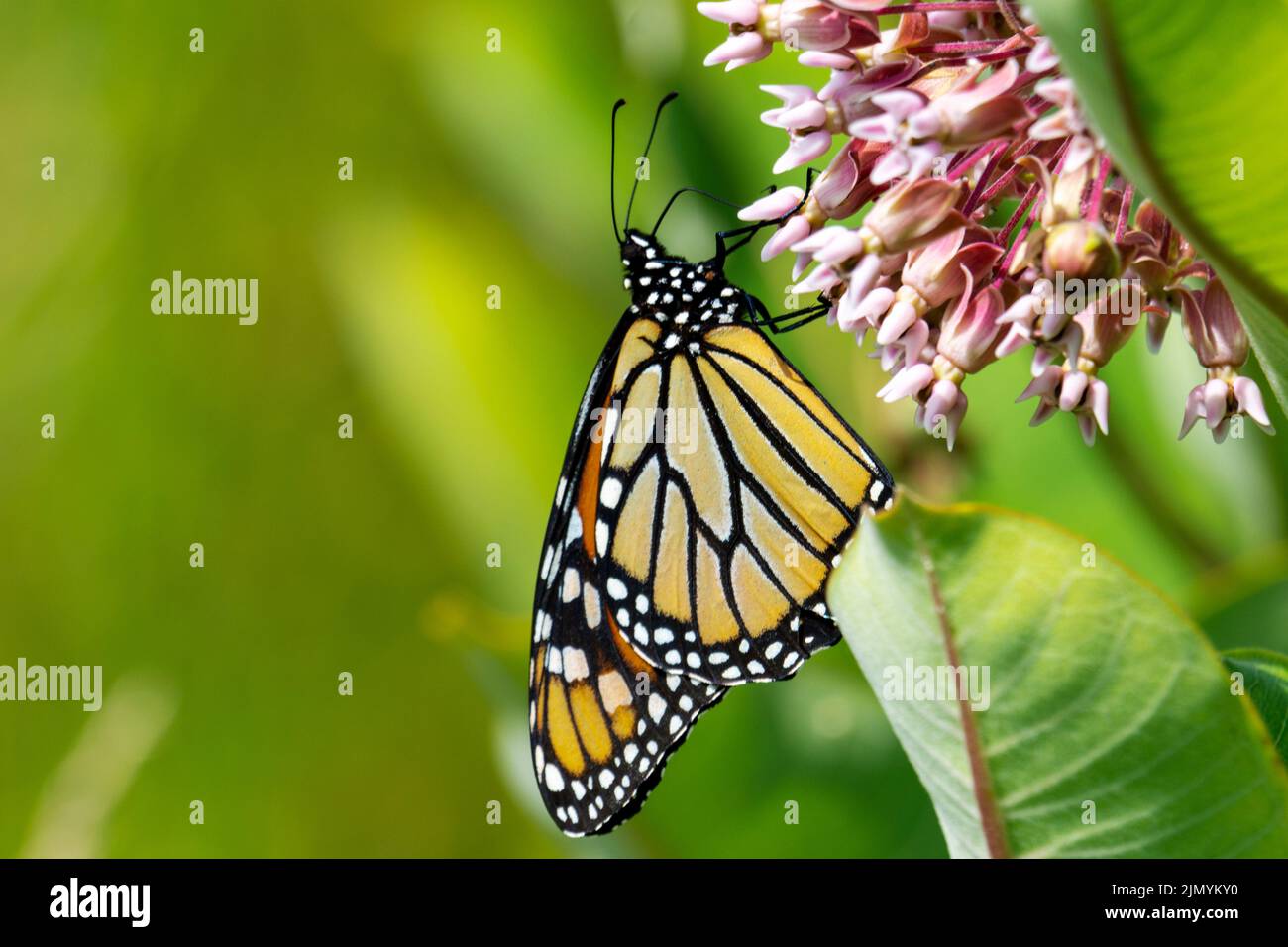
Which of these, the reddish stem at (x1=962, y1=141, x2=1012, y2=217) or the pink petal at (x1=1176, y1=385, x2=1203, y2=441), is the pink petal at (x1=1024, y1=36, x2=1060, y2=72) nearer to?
the reddish stem at (x1=962, y1=141, x2=1012, y2=217)

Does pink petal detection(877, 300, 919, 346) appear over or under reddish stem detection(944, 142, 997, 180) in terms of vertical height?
under

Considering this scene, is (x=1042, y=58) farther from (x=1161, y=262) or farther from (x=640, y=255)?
(x=640, y=255)

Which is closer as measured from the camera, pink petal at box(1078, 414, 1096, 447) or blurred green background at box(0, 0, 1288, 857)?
pink petal at box(1078, 414, 1096, 447)

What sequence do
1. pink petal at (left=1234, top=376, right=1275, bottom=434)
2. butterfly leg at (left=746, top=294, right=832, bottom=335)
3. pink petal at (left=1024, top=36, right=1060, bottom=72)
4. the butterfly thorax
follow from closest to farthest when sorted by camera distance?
pink petal at (left=1024, top=36, right=1060, bottom=72) < pink petal at (left=1234, top=376, right=1275, bottom=434) < butterfly leg at (left=746, top=294, right=832, bottom=335) < the butterfly thorax

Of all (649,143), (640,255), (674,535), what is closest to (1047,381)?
(674,535)

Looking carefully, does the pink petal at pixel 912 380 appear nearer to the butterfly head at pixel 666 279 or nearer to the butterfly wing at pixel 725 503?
the butterfly wing at pixel 725 503

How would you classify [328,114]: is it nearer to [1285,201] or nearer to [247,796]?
[247,796]

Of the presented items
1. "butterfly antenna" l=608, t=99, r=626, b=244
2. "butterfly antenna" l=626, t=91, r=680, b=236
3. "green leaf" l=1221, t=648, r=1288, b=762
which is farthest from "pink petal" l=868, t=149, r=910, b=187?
"butterfly antenna" l=608, t=99, r=626, b=244

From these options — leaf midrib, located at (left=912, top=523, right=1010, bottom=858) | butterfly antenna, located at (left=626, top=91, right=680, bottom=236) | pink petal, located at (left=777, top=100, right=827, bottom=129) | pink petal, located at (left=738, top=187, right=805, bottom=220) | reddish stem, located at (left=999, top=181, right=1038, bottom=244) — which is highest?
butterfly antenna, located at (left=626, top=91, right=680, bottom=236)
